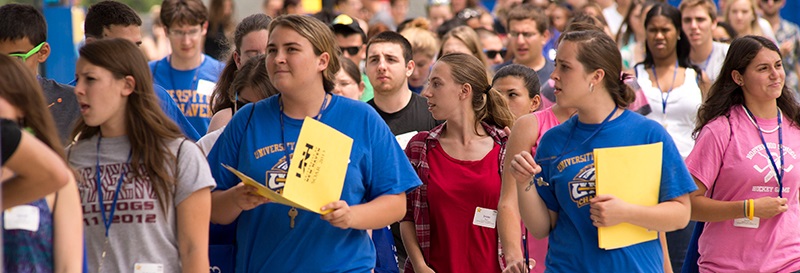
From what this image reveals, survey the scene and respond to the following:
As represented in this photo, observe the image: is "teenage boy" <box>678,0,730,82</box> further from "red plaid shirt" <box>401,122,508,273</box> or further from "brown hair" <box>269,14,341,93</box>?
"brown hair" <box>269,14,341,93</box>

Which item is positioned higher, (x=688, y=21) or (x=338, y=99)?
(x=688, y=21)

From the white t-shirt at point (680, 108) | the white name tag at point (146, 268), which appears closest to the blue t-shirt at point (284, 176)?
the white name tag at point (146, 268)

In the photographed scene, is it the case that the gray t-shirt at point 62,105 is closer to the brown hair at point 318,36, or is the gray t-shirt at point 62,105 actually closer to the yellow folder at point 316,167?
the brown hair at point 318,36

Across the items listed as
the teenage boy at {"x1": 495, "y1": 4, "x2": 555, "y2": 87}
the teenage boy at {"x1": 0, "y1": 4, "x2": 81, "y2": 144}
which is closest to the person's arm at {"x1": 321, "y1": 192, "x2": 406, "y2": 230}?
the teenage boy at {"x1": 0, "y1": 4, "x2": 81, "y2": 144}

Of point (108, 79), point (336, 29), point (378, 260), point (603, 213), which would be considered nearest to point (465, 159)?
point (378, 260)

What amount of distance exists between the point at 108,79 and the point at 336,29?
5763 mm

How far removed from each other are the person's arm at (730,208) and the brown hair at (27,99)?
10.8ft

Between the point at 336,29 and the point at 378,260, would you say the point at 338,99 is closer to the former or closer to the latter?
the point at 378,260

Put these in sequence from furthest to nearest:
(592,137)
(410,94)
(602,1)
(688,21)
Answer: (602,1), (688,21), (410,94), (592,137)

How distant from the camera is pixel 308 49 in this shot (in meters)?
4.97

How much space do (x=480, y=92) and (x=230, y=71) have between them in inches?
60.3

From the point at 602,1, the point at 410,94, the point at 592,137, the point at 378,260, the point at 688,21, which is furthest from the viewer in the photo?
the point at 602,1

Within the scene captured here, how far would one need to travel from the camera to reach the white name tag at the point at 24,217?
3928 millimetres

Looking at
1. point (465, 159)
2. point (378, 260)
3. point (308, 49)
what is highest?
point (308, 49)
